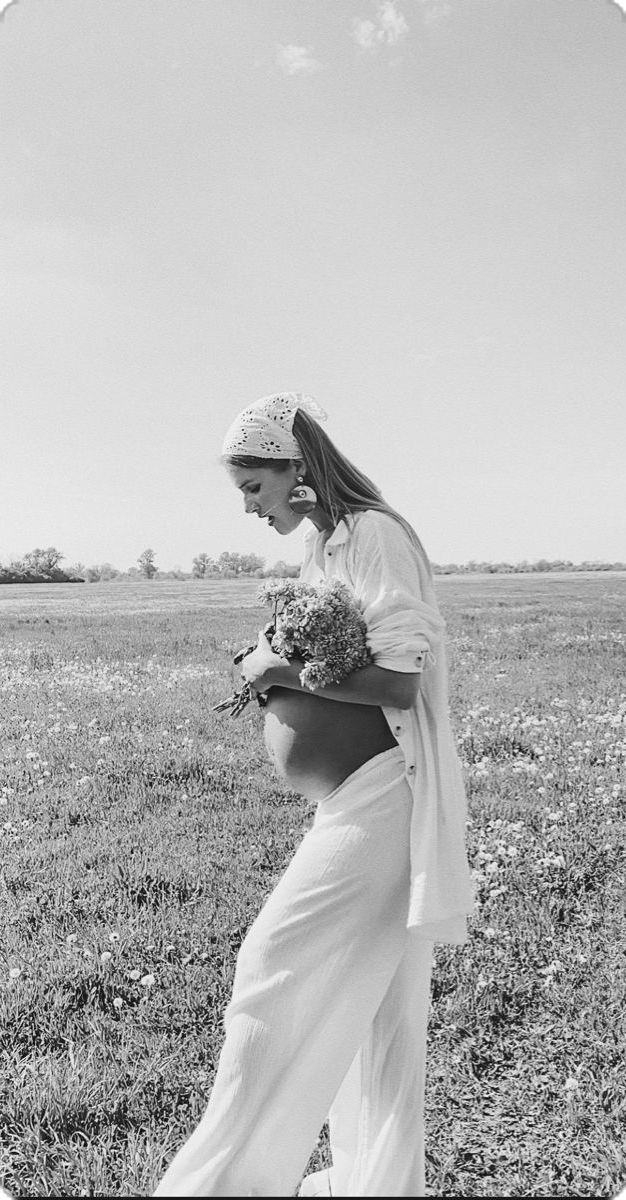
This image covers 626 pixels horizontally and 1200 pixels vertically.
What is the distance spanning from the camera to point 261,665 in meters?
2.72

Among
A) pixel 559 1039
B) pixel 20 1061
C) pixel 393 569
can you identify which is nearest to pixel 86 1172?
pixel 20 1061

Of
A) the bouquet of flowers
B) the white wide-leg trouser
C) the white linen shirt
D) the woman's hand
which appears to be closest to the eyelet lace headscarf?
the white linen shirt

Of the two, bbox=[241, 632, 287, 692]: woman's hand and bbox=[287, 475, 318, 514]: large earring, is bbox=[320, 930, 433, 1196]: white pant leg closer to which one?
bbox=[241, 632, 287, 692]: woman's hand

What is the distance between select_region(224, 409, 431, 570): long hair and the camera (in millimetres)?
2766

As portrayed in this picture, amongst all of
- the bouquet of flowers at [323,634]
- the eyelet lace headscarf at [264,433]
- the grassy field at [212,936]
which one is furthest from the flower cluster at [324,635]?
the grassy field at [212,936]

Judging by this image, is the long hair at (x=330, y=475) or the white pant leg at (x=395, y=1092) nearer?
the white pant leg at (x=395, y=1092)

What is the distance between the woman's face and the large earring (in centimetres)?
1

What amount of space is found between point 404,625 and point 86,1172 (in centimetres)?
230

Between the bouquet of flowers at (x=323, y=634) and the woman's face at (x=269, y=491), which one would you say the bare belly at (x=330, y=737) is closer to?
the bouquet of flowers at (x=323, y=634)

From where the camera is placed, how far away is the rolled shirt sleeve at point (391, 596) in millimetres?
2527

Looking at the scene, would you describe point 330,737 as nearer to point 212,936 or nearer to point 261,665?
point 261,665

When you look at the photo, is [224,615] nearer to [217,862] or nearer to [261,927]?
[217,862]

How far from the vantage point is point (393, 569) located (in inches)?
103

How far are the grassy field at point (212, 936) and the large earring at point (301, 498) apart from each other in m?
0.73
